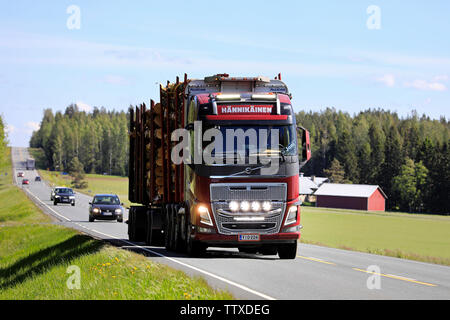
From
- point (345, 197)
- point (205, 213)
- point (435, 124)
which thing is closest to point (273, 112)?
point (205, 213)

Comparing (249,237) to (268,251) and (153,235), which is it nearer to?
(268,251)

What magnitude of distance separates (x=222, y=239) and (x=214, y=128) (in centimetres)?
255

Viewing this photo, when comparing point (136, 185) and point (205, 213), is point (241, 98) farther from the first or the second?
point (136, 185)

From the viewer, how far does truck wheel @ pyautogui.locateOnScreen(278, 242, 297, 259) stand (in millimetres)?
17359

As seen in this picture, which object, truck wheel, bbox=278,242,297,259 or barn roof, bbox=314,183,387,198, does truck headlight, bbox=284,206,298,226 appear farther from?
barn roof, bbox=314,183,387,198

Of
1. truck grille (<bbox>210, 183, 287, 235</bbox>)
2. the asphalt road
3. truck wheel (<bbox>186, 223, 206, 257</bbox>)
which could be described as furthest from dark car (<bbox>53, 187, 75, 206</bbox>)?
truck grille (<bbox>210, 183, 287, 235</bbox>)

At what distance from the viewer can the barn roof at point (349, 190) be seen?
421 ft

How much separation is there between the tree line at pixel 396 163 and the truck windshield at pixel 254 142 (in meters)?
109

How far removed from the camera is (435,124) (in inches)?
7805

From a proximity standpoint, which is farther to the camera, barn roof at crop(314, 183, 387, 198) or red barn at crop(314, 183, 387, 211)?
barn roof at crop(314, 183, 387, 198)

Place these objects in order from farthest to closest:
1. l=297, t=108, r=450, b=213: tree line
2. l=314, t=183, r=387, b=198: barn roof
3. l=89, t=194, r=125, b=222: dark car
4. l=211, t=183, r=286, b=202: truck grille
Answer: l=314, t=183, r=387, b=198: barn roof → l=297, t=108, r=450, b=213: tree line → l=89, t=194, r=125, b=222: dark car → l=211, t=183, r=286, b=202: truck grille

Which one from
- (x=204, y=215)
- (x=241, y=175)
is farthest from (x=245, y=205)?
(x=204, y=215)

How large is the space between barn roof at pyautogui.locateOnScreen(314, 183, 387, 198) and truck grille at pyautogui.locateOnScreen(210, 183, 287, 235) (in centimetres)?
11211

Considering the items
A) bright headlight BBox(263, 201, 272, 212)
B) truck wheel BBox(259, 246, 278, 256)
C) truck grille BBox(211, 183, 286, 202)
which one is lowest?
truck wheel BBox(259, 246, 278, 256)
